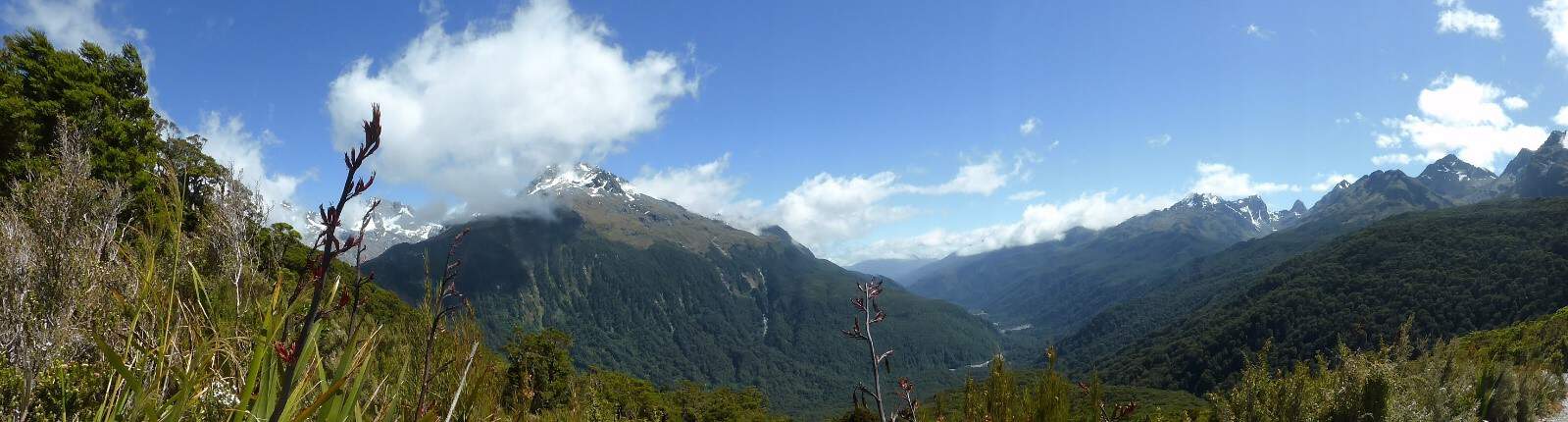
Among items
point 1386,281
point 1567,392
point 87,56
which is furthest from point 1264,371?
point 1386,281

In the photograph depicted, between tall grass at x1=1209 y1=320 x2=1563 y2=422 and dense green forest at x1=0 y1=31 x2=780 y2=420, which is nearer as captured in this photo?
dense green forest at x1=0 y1=31 x2=780 y2=420

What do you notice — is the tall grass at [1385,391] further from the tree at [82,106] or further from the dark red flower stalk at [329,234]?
the tree at [82,106]

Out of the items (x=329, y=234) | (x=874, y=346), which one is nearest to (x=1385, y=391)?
(x=874, y=346)

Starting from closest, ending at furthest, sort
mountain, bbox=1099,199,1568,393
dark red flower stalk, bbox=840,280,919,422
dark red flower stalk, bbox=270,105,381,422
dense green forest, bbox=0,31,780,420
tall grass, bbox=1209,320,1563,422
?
dark red flower stalk, bbox=270,105,381,422 → dense green forest, bbox=0,31,780,420 → dark red flower stalk, bbox=840,280,919,422 → tall grass, bbox=1209,320,1563,422 → mountain, bbox=1099,199,1568,393

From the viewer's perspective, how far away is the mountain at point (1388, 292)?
122 metres

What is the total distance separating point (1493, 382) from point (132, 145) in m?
34.1

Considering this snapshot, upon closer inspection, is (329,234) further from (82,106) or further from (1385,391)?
(82,106)

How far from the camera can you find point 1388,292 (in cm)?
14075

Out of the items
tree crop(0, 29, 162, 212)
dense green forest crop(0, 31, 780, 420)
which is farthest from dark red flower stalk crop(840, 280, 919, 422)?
tree crop(0, 29, 162, 212)

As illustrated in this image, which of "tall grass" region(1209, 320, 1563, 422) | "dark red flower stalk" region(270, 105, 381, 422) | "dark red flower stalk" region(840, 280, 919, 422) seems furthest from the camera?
"tall grass" region(1209, 320, 1563, 422)

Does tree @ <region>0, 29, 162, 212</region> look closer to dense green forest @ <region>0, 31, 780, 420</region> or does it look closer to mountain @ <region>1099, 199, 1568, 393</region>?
dense green forest @ <region>0, 31, 780, 420</region>

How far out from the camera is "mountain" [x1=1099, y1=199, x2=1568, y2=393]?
122312 millimetres

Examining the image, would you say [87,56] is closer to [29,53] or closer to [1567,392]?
[29,53]

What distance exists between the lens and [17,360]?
398 centimetres
